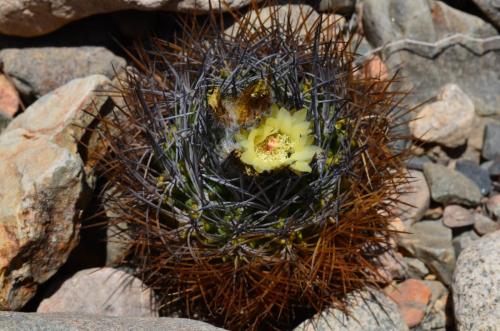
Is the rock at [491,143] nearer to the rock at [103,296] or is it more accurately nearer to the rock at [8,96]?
the rock at [103,296]

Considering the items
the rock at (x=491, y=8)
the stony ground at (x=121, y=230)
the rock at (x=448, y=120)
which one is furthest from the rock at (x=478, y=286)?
the rock at (x=491, y=8)

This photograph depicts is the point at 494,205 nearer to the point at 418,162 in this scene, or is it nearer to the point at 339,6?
the point at 418,162

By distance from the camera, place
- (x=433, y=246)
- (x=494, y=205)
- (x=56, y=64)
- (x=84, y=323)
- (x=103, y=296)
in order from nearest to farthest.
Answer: (x=84, y=323) < (x=103, y=296) < (x=433, y=246) < (x=494, y=205) < (x=56, y=64)

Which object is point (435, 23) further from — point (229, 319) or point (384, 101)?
point (229, 319)

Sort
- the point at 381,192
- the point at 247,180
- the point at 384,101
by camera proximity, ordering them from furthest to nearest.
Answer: the point at 384,101 → the point at 381,192 → the point at 247,180

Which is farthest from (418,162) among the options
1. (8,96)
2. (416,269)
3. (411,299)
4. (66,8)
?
(8,96)

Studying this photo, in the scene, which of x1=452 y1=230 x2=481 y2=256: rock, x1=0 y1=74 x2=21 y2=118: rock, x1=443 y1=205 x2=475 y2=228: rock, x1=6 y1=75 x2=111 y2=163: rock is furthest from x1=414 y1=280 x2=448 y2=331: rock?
x1=0 y1=74 x2=21 y2=118: rock

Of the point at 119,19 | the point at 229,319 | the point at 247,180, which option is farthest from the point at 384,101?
the point at 119,19
